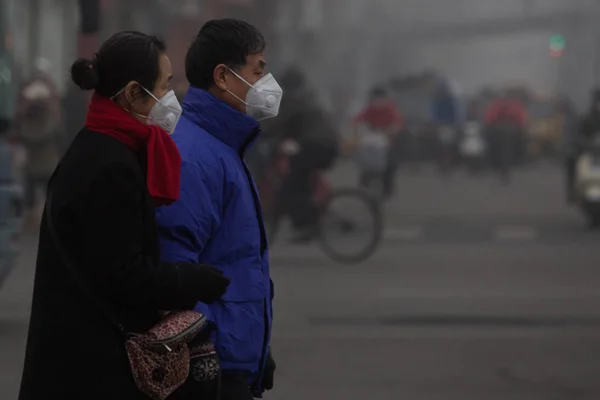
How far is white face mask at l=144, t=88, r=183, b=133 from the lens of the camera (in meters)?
4.22

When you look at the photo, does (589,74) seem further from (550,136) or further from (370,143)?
(370,143)

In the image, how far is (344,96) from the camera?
222ft

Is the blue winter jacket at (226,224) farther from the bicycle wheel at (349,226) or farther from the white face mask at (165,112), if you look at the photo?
the bicycle wheel at (349,226)

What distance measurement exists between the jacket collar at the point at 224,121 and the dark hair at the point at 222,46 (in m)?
0.06

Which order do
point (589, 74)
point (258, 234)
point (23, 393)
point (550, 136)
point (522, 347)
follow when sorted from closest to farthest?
point (23, 393), point (258, 234), point (522, 347), point (550, 136), point (589, 74)

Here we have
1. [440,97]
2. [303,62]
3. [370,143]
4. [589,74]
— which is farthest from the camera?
[589,74]

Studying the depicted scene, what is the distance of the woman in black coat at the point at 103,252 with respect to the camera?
13.1ft

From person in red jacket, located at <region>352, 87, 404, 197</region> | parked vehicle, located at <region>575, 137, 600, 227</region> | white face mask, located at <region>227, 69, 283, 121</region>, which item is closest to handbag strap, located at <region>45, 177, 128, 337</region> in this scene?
white face mask, located at <region>227, 69, 283, 121</region>

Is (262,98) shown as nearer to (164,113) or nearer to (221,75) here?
(221,75)

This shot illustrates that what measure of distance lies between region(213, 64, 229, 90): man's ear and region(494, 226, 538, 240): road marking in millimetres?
15135

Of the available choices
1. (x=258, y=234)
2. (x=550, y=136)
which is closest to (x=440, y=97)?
(x=550, y=136)

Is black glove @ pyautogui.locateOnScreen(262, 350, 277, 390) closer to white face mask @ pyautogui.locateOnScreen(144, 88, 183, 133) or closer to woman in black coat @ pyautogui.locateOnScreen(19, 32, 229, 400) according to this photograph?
woman in black coat @ pyautogui.locateOnScreen(19, 32, 229, 400)

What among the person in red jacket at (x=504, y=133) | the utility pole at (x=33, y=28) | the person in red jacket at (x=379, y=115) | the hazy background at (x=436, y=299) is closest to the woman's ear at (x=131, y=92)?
the hazy background at (x=436, y=299)

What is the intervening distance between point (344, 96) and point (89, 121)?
63715 millimetres
